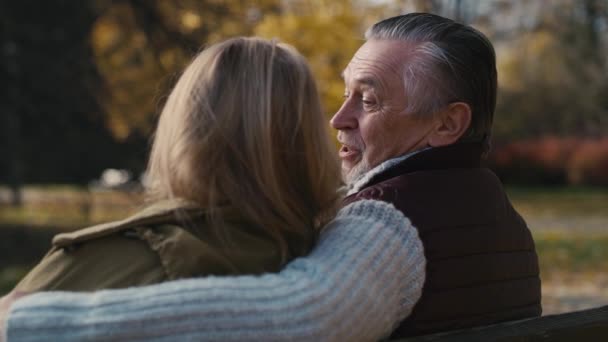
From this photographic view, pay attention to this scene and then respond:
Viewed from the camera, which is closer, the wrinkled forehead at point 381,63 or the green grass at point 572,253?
the wrinkled forehead at point 381,63

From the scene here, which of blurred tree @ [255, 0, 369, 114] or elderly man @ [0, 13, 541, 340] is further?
blurred tree @ [255, 0, 369, 114]

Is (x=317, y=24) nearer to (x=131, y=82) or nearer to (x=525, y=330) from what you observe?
(x=131, y=82)

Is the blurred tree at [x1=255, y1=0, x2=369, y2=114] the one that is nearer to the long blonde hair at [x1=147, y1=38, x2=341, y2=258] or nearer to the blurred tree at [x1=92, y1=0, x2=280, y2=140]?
the blurred tree at [x1=92, y1=0, x2=280, y2=140]

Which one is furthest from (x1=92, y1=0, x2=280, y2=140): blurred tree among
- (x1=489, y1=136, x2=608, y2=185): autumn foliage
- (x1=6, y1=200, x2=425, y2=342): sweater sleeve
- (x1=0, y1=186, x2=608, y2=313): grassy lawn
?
(x1=489, y1=136, x2=608, y2=185): autumn foliage

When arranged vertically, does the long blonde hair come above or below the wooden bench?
above

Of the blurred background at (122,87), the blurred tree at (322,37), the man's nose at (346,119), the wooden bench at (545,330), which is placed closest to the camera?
the wooden bench at (545,330)

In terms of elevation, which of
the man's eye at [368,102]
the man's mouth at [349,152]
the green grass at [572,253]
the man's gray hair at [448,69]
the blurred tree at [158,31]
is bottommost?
the green grass at [572,253]

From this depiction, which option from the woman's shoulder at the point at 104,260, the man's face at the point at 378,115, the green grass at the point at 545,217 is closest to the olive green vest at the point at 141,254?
the woman's shoulder at the point at 104,260

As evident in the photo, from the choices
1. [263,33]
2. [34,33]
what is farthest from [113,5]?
[263,33]

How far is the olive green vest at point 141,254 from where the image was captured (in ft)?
4.87

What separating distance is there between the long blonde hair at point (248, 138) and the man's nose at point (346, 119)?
550mm

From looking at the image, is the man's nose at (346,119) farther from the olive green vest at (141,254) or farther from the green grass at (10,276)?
the green grass at (10,276)

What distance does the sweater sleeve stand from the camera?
1405 mm

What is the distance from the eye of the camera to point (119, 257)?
1497 millimetres
